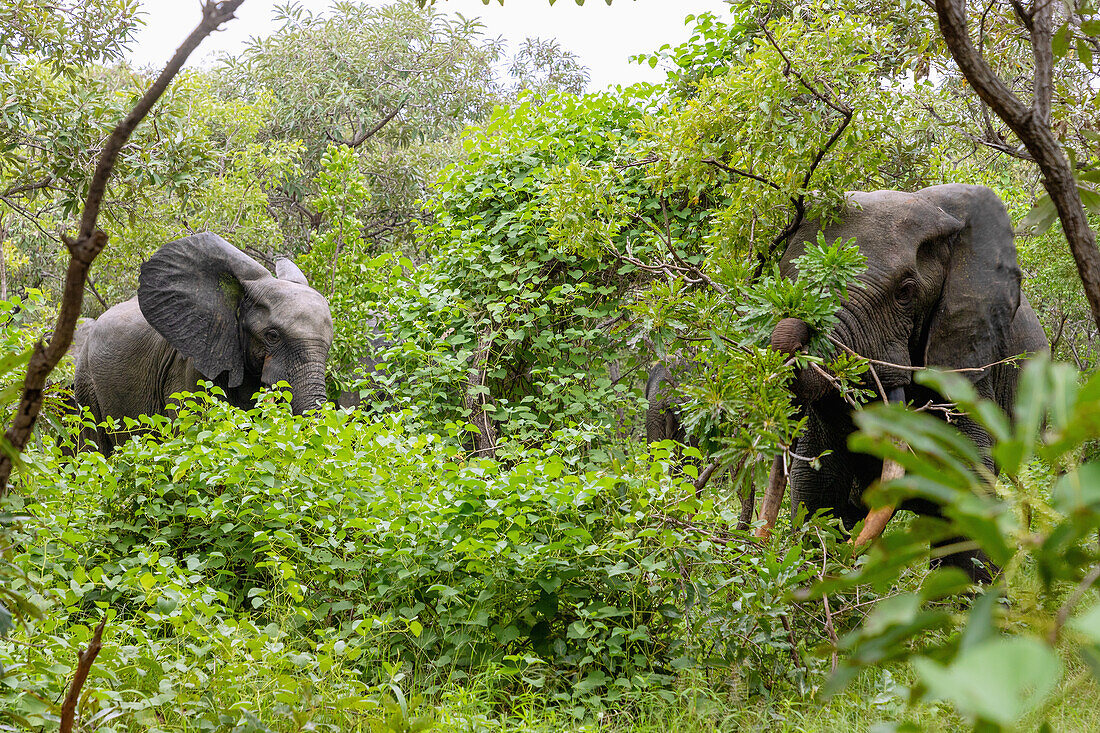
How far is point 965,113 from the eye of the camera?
30.9ft

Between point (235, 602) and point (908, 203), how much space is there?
12.1 ft

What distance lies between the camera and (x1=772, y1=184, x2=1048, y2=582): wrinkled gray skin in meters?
4.64

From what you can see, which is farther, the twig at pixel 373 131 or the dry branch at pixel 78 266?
the twig at pixel 373 131

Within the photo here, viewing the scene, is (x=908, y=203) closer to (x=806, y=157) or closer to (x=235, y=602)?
(x=806, y=157)

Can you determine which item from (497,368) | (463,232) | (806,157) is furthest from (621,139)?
(806,157)

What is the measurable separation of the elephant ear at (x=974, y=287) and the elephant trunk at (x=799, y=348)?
132 cm

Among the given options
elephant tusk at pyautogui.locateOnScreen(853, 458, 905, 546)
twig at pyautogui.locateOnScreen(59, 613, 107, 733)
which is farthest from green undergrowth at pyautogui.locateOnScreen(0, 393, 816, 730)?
twig at pyautogui.locateOnScreen(59, 613, 107, 733)

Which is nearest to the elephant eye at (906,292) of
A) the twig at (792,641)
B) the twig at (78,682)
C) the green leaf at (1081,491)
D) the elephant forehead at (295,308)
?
the twig at (792,641)

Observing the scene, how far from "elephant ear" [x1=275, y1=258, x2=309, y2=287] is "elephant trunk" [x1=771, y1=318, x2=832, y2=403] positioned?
229 inches

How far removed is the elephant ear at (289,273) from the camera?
347 inches

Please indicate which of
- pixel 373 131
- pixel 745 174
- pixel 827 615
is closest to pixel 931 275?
pixel 745 174

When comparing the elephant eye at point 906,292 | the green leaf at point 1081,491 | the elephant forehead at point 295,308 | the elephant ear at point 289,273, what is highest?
the elephant eye at point 906,292

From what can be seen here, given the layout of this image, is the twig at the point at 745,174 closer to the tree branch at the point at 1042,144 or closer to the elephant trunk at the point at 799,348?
the elephant trunk at the point at 799,348

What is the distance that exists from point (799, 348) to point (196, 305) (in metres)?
5.85
